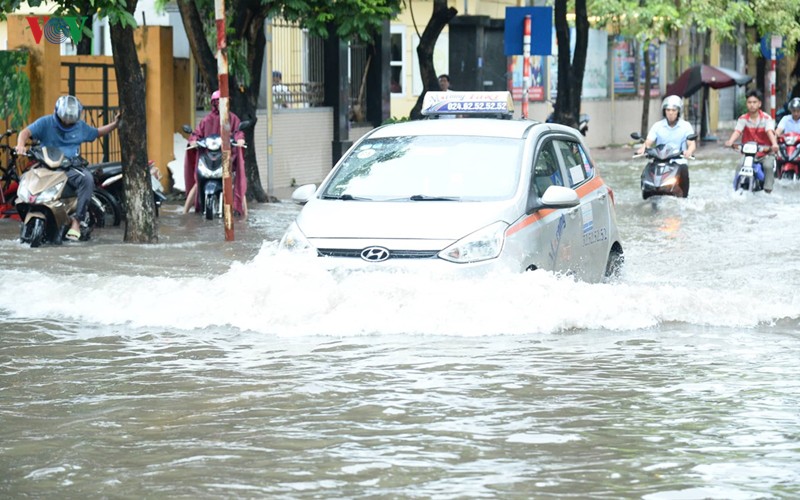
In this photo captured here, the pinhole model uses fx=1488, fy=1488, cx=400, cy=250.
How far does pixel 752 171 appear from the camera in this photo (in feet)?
70.9

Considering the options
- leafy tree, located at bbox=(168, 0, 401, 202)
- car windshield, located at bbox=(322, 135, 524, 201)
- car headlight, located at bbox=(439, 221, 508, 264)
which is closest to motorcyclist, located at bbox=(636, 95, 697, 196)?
leafy tree, located at bbox=(168, 0, 401, 202)

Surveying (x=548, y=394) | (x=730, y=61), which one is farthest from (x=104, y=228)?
(x=730, y=61)

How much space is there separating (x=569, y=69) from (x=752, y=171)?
9338 mm

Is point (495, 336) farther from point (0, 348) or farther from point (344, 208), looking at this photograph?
point (0, 348)

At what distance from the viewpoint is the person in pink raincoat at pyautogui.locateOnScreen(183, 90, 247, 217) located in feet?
60.4

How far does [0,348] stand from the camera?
31.8ft

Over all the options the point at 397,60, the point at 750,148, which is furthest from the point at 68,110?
the point at 397,60

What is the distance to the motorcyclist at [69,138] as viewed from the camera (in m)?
15.8

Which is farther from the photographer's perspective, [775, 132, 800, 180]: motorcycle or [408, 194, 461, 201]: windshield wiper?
[775, 132, 800, 180]: motorcycle

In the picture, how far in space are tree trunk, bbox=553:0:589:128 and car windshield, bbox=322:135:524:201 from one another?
19.2 meters

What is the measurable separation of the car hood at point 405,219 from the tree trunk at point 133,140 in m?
5.81

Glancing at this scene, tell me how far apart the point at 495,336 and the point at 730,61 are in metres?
48.3

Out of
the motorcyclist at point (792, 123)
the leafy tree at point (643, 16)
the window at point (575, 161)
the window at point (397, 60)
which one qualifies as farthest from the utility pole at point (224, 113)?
the leafy tree at point (643, 16)

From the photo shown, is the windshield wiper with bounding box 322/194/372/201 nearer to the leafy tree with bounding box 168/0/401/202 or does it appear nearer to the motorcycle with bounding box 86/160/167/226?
the motorcycle with bounding box 86/160/167/226
